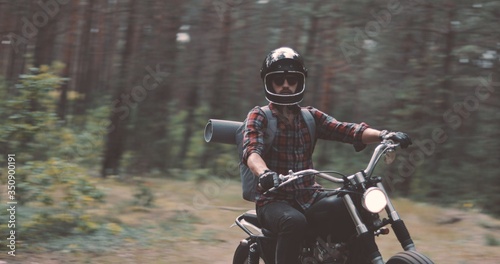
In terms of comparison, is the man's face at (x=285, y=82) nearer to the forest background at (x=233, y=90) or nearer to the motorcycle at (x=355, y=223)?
the motorcycle at (x=355, y=223)

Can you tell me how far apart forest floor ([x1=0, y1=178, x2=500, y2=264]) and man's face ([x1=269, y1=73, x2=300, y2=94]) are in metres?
3.79

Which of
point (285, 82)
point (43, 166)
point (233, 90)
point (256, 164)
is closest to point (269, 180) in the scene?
point (256, 164)

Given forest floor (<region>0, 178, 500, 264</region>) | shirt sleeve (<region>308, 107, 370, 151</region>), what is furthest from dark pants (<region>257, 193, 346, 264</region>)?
forest floor (<region>0, 178, 500, 264</region>)

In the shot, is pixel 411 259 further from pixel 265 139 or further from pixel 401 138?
pixel 265 139

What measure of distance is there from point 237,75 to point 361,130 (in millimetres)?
10502

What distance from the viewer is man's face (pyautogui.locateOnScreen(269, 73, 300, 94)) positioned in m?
4.79

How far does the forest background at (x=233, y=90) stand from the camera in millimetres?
8586

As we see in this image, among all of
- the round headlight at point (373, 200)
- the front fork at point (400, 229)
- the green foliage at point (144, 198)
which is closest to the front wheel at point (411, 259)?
the front fork at point (400, 229)

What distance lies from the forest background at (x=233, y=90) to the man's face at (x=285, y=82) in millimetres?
4518

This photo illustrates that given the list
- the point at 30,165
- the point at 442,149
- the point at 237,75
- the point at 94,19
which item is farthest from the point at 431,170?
the point at 94,19

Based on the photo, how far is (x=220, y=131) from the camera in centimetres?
493

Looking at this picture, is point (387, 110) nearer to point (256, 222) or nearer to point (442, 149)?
point (442, 149)

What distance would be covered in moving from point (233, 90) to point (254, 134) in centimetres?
1058

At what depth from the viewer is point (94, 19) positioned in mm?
18281
